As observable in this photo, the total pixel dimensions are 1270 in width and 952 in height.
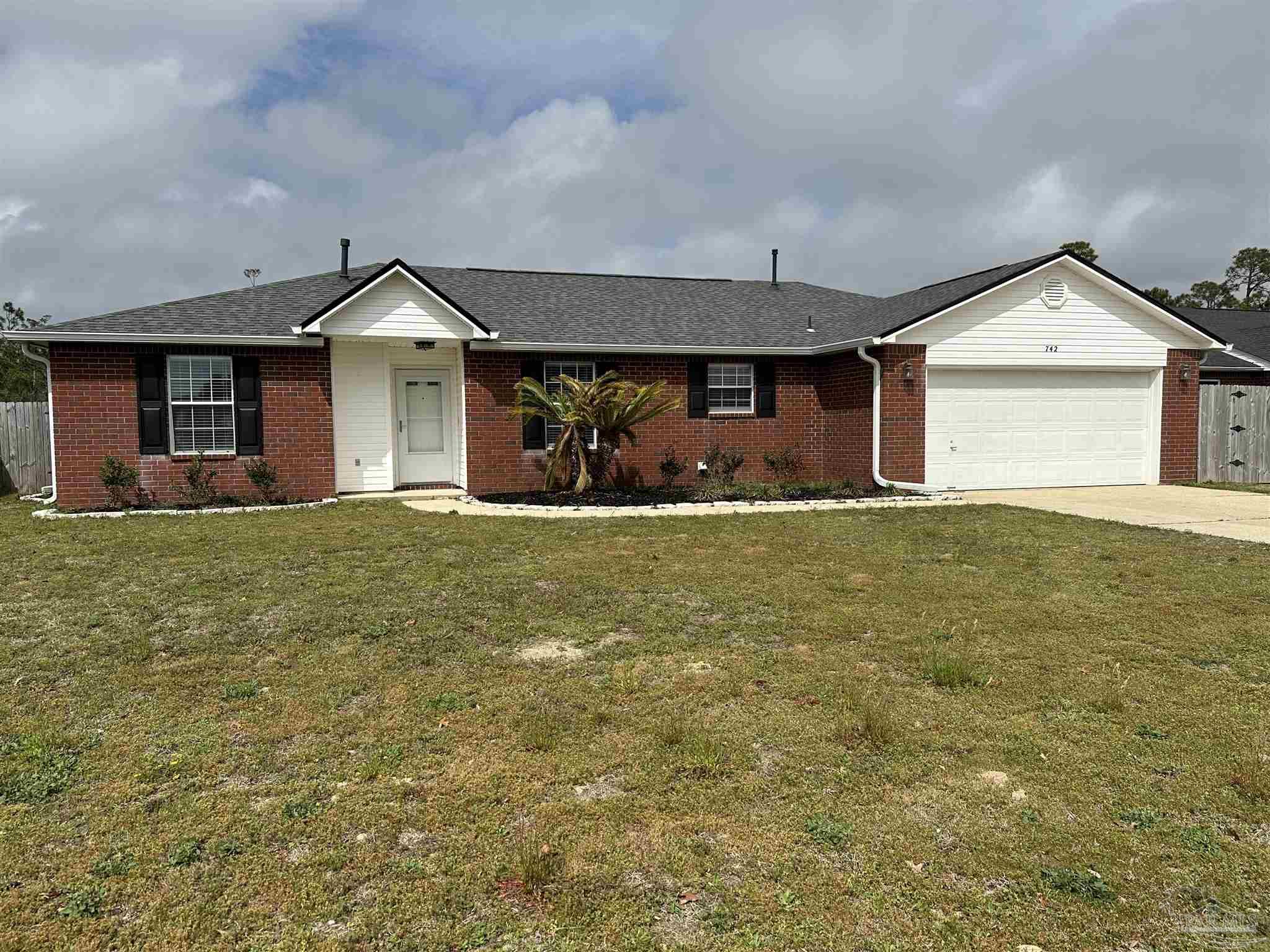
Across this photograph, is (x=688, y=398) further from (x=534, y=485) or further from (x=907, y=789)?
(x=907, y=789)

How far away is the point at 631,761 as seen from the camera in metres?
3.71

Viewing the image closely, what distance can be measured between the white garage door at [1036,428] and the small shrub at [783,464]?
251 centimetres

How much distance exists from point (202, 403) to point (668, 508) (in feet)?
25.6

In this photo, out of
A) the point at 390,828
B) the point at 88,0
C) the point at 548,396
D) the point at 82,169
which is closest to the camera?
A: the point at 390,828

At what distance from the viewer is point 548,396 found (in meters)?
14.0

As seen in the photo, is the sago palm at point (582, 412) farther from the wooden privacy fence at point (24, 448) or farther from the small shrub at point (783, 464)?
the wooden privacy fence at point (24, 448)

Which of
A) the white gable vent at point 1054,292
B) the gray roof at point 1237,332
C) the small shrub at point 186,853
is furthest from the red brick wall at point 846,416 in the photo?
the small shrub at point 186,853

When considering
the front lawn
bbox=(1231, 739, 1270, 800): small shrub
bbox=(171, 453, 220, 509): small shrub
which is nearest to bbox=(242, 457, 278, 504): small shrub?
bbox=(171, 453, 220, 509): small shrub

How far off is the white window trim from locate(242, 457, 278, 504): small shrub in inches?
14.0

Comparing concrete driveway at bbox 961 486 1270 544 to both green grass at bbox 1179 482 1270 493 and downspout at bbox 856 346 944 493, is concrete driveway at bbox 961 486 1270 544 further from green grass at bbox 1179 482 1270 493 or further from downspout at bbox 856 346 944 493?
downspout at bbox 856 346 944 493

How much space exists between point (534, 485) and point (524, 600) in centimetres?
847

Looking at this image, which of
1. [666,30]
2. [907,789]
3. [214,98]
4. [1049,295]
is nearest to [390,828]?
[907,789]

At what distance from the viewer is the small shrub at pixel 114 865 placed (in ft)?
9.23

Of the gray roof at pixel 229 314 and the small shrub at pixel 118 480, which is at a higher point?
the gray roof at pixel 229 314
